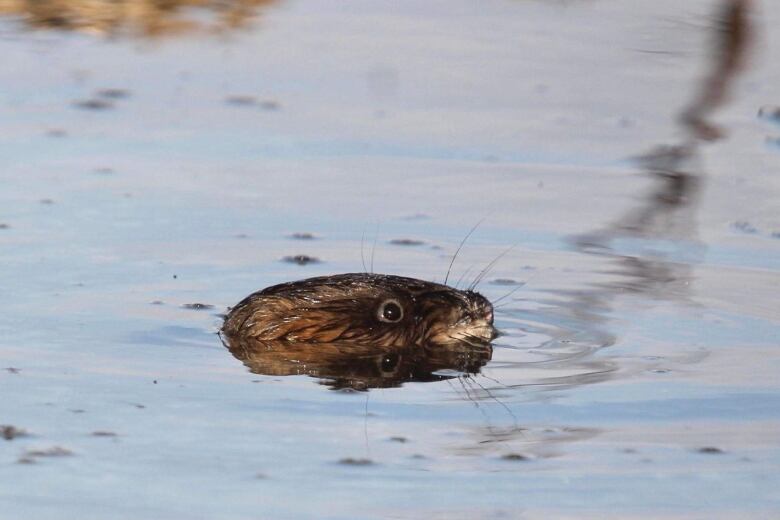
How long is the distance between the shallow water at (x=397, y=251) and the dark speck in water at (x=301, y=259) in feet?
0.14

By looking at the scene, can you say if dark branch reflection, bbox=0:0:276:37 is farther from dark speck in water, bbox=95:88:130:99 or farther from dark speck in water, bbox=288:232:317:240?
dark speck in water, bbox=288:232:317:240

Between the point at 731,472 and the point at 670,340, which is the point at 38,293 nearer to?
the point at 670,340

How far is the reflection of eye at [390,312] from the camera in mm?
8477

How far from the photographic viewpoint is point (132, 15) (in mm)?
14492

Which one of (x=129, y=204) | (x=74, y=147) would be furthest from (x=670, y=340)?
(x=74, y=147)

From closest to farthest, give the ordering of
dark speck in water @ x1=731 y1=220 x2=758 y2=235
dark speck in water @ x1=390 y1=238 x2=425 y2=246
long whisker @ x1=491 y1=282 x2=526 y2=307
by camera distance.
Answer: long whisker @ x1=491 y1=282 x2=526 y2=307
dark speck in water @ x1=390 y1=238 x2=425 y2=246
dark speck in water @ x1=731 y1=220 x2=758 y2=235

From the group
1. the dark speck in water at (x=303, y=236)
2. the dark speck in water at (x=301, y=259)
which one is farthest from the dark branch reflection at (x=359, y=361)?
the dark speck in water at (x=303, y=236)

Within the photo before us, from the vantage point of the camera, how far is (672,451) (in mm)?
6781

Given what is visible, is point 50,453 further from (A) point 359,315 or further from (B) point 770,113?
(B) point 770,113

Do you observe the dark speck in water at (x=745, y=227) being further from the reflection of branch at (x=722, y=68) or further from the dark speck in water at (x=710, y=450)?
the dark speck in water at (x=710, y=450)

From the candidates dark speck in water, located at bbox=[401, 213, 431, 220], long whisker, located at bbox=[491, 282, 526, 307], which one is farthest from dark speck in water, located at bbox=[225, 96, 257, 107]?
long whisker, located at bbox=[491, 282, 526, 307]

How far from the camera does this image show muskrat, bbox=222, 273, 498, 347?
844 cm

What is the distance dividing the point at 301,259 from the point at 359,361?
1.39 metres

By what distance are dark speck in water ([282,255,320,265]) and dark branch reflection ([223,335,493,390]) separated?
109 centimetres
